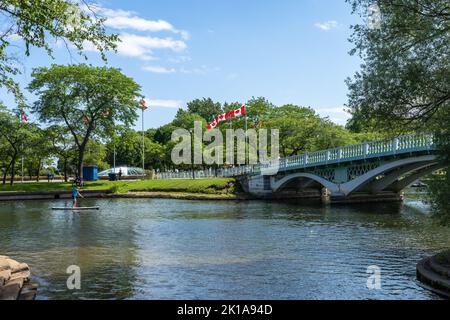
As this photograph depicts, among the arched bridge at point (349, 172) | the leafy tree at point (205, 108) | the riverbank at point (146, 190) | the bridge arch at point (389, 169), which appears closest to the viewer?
the bridge arch at point (389, 169)

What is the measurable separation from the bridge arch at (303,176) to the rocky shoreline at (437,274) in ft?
117

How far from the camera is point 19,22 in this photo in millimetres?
15023

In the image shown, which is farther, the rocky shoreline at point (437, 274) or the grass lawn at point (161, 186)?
the grass lawn at point (161, 186)

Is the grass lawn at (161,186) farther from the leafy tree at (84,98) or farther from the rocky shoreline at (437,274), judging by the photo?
the rocky shoreline at (437,274)

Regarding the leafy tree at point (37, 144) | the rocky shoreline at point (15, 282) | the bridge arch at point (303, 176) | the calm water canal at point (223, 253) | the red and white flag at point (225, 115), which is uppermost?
the red and white flag at point (225, 115)

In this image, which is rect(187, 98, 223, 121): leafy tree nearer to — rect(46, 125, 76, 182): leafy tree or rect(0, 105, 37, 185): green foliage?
rect(46, 125, 76, 182): leafy tree

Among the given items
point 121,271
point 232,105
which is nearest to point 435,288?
point 121,271

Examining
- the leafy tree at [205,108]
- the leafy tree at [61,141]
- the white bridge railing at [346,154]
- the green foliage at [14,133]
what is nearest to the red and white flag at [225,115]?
the white bridge railing at [346,154]

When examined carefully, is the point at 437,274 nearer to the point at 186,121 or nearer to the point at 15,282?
the point at 15,282

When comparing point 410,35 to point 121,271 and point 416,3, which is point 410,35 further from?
point 121,271

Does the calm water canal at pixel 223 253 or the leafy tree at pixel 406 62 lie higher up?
the leafy tree at pixel 406 62

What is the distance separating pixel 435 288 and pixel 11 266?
12598mm

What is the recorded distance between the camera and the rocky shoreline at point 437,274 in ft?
42.6

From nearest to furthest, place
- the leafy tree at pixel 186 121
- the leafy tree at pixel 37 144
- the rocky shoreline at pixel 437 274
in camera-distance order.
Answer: the rocky shoreline at pixel 437 274 → the leafy tree at pixel 37 144 → the leafy tree at pixel 186 121
